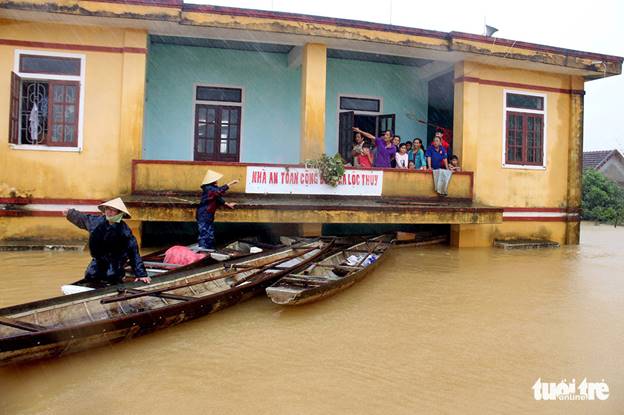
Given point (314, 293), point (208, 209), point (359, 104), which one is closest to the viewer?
point (314, 293)

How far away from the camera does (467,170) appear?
11148 millimetres

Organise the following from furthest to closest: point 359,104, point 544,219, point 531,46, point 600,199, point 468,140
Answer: point 600,199 → point 359,104 → point 544,219 → point 468,140 → point 531,46

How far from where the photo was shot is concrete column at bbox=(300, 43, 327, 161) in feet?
33.0

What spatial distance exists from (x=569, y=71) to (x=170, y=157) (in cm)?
956

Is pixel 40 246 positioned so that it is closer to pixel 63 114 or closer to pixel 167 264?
pixel 63 114

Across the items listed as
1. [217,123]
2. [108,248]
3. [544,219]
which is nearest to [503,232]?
[544,219]

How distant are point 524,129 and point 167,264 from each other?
8920 mm

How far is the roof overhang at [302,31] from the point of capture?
878 cm

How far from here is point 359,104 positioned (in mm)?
13242

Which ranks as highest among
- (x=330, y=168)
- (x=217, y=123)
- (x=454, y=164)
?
(x=217, y=123)

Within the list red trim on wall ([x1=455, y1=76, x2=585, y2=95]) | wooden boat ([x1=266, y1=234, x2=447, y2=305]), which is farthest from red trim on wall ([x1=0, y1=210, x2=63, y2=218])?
red trim on wall ([x1=455, y1=76, x2=585, y2=95])

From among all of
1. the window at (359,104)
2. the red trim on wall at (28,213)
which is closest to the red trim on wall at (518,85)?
the window at (359,104)

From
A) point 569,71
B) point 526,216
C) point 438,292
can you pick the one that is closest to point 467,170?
point 526,216

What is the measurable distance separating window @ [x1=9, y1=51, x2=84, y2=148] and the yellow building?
3 centimetres
